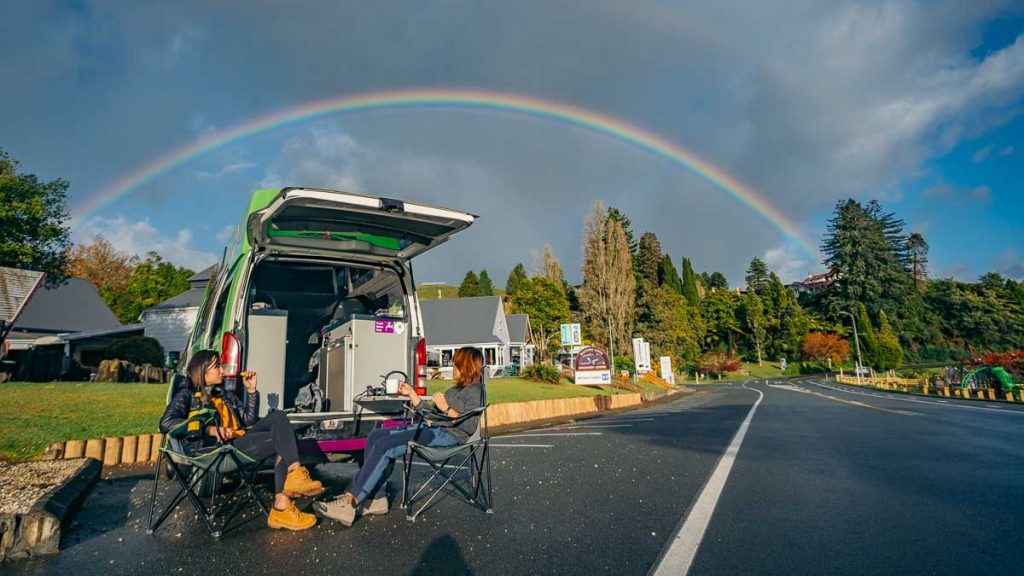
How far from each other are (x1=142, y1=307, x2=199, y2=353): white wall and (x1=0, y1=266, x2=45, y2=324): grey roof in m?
13.8

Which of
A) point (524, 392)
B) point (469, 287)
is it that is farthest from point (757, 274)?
point (524, 392)

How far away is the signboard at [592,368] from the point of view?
2305cm

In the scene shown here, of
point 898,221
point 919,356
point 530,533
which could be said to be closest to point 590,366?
point 530,533

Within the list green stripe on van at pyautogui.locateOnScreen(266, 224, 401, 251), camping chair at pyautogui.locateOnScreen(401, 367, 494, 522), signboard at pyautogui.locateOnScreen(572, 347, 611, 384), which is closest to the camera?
camping chair at pyautogui.locateOnScreen(401, 367, 494, 522)

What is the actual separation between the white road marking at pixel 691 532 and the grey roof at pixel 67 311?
34.1m

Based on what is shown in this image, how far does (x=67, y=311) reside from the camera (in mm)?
28766

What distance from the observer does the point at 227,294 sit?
4.84m

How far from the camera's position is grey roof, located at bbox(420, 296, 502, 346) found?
1463 inches

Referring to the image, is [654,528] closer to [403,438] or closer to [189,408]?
[403,438]

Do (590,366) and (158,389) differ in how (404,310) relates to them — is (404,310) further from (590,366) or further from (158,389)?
(590,366)

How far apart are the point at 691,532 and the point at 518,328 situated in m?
39.9

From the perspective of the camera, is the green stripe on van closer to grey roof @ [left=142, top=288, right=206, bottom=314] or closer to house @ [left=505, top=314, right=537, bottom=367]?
grey roof @ [left=142, top=288, right=206, bottom=314]

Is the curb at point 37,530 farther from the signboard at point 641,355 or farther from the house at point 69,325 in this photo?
the signboard at point 641,355

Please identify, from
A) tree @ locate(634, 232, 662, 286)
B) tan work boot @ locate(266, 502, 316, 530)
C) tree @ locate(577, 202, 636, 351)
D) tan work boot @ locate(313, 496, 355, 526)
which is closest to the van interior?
tan work boot @ locate(313, 496, 355, 526)
